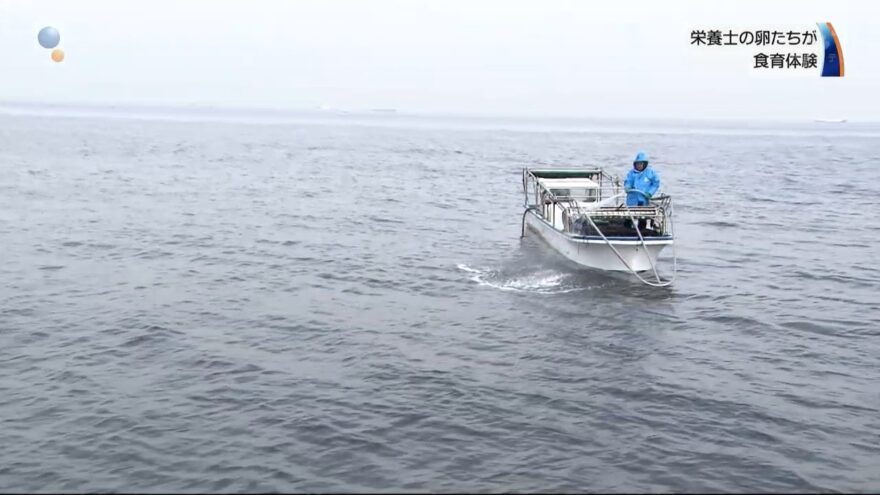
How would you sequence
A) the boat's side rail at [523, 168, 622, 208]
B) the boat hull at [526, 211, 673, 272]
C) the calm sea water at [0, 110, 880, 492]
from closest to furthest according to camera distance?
the calm sea water at [0, 110, 880, 492] < the boat hull at [526, 211, 673, 272] < the boat's side rail at [523, 168, 622, 208]

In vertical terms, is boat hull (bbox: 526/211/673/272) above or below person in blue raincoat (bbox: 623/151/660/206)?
below

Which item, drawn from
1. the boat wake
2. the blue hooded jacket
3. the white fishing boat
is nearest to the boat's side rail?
the white fishing boat

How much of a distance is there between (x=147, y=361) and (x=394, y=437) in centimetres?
605

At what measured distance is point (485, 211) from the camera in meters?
38.8

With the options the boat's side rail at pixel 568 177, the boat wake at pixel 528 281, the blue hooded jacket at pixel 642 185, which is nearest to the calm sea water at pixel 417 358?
the boat wake at pixel 528 281

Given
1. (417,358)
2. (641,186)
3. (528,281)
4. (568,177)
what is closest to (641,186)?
(641,186)

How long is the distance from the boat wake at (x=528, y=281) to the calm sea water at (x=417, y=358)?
0.52 feet

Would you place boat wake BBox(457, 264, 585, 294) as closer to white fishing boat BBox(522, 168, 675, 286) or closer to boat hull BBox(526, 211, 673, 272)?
boat hull BBox(526, 211, 673, 272)

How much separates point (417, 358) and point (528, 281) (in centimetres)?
803

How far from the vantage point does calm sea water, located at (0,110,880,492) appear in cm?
1104

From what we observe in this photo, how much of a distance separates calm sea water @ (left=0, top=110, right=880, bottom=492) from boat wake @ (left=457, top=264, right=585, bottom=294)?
0.16 m

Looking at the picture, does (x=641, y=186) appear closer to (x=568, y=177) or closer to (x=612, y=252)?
(x=612, y=252)

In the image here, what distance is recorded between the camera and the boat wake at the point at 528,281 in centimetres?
2183

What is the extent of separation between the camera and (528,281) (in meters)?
22.9
